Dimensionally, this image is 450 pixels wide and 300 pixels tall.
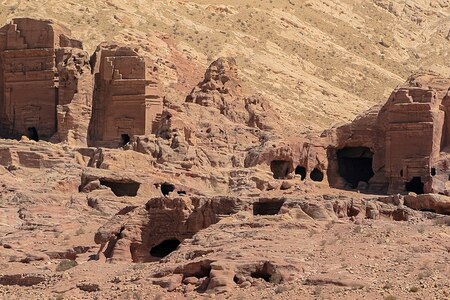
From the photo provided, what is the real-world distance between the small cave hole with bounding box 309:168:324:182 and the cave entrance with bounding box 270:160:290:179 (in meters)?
1.46

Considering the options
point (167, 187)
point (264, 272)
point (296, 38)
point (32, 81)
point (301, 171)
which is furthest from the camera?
point (296, 38)

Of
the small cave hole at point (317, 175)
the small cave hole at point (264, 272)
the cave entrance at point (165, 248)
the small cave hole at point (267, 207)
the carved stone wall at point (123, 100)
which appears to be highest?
the carved stone wall at point (123, 100)

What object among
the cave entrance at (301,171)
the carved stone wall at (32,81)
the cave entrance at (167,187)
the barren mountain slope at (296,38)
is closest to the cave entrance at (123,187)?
the cave entrance at (167,187)

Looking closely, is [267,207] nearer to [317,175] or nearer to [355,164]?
[317,175]

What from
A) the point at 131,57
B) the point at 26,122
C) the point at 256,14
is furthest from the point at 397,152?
the point at 256,14

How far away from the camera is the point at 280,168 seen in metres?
57.0

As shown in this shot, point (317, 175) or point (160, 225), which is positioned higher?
point (317, 175)

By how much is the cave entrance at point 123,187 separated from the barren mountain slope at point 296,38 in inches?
736

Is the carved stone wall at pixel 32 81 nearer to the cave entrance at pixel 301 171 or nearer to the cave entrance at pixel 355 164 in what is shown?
the cave entrance at pixel 301 171

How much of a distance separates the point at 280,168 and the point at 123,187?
8.04 metres

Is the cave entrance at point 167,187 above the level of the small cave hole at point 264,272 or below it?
above

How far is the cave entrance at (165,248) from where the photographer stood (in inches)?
1561

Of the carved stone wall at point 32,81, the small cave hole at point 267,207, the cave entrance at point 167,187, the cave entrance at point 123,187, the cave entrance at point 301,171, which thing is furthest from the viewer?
the carved stone wall at point 32,81

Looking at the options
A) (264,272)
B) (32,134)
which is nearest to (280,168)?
A: (32,134)
